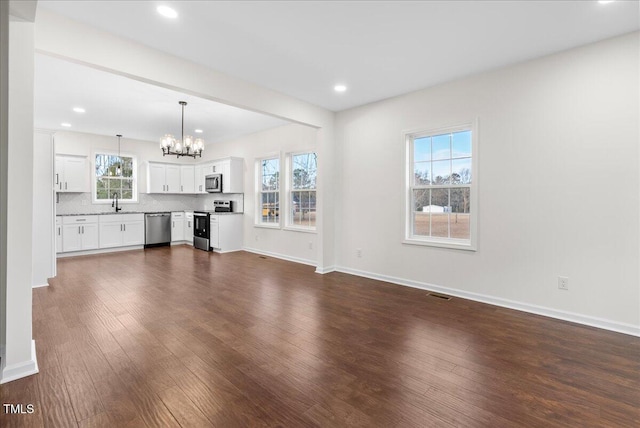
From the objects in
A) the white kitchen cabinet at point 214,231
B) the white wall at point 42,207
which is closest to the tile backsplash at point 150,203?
the white kitchen cabinet at point 214,231

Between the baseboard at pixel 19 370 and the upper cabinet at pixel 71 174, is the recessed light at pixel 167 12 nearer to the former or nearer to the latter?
the baseboard at pixel 19 370

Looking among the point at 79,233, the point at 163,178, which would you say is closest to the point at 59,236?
the point at 79,233

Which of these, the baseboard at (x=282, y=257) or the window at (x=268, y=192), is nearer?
the baseboard at (x=282, y=257)

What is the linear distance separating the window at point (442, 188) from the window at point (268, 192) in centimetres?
320

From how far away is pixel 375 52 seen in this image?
320cm

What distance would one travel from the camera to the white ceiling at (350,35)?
2.47 metres

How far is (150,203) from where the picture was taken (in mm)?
8281

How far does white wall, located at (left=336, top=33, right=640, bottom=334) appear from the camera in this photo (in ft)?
9.39

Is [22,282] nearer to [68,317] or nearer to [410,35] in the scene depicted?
[68,317]

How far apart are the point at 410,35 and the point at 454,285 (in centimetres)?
298

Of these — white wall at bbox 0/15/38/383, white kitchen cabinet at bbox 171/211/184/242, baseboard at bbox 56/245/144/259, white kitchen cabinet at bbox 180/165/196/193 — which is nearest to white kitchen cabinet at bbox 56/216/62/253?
baseboard at bbox 56/245/144/259

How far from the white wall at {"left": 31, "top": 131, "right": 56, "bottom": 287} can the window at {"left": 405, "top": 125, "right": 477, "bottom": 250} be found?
511 cm

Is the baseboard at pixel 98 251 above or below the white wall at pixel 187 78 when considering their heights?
below

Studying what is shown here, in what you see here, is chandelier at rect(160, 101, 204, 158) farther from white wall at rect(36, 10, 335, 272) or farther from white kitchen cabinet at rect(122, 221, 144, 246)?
white kitchen cabinet at rect(122, 221, 144, 246)
